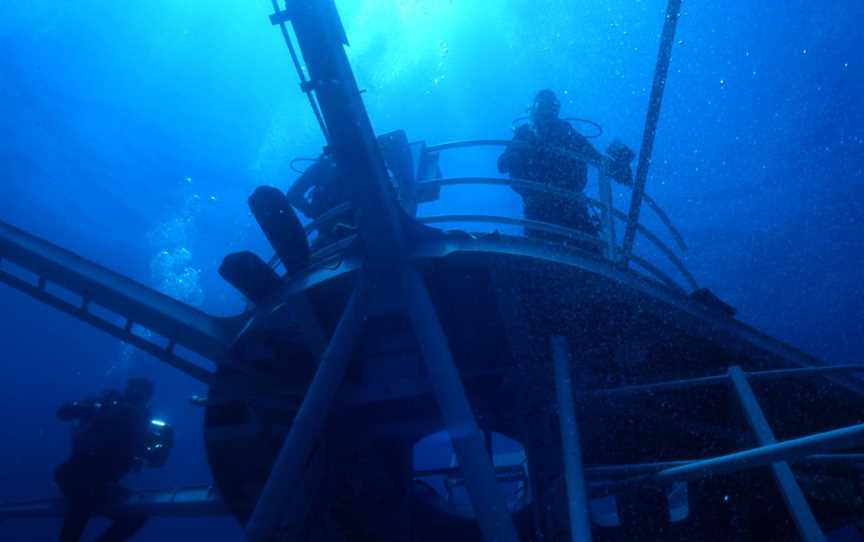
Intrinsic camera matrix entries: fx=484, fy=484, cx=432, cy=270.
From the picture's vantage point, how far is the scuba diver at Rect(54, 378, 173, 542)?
329 inches

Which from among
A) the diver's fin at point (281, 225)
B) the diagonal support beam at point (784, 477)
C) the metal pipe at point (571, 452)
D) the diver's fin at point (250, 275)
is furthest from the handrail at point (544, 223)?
the diagonal support beam at point (784, 477)

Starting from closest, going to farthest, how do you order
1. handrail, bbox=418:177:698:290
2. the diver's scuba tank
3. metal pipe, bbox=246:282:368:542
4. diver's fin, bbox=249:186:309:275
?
metal pipe, bbox=246:282:368:542, diver's fin, bbox=249:186:309:275, handrail, bbox=418:177:698:290, the diver's scuba tank

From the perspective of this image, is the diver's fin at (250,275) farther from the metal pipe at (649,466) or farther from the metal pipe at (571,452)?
the metal pipe at (649,466)

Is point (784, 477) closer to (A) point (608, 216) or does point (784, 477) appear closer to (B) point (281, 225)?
(A) point (608, 216)

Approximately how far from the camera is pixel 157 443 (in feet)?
32.8

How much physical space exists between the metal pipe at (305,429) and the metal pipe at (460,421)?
47cm

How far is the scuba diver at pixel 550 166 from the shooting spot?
679 cm

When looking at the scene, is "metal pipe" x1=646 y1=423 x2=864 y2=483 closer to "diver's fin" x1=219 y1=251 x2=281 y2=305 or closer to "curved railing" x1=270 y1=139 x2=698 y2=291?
"curved railing" x1=270 y1=139 x2=698 y2=291

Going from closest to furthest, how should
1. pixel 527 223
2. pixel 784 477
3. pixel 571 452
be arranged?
pixel 784 477 < pixel 571 452 < pixel 527 223

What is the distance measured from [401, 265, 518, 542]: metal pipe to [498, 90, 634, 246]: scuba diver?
311 cm

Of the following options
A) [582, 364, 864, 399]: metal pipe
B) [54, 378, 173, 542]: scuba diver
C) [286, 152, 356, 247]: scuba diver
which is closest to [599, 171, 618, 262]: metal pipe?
[582, 364, 864, 399]: metal pipe

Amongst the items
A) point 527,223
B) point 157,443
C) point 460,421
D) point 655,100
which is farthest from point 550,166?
point 157,443

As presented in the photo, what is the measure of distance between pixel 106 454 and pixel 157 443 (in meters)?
1.27

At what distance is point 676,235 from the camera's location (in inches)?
239
